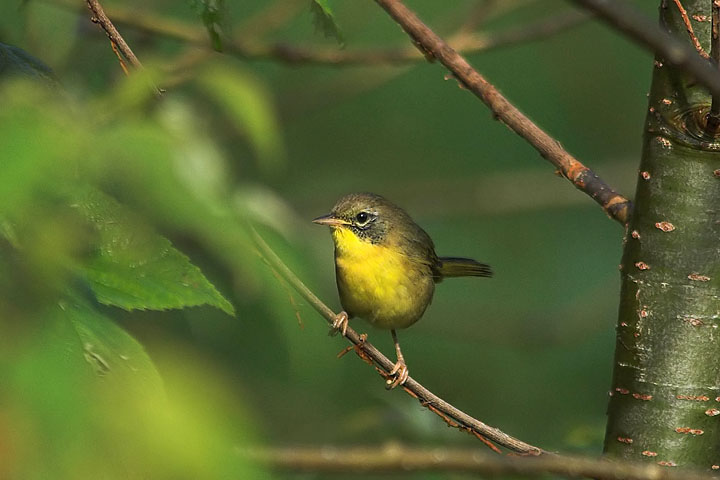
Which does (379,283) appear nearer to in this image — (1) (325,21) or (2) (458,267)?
(2) (458,267)

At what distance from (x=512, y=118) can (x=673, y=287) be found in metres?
0.46

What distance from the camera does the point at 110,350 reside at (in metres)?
1.00

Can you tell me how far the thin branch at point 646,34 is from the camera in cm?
85

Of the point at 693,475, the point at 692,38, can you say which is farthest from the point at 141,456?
the point at 692,38

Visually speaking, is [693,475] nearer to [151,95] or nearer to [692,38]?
[151,95]

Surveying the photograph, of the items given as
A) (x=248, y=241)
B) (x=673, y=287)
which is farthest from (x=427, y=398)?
(x=248, y=241)

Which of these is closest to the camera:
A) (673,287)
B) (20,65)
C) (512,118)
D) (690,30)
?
(20,65)

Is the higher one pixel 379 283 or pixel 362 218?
pixel 362 218

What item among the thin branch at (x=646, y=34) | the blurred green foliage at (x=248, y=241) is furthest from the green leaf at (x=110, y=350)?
the thin branch at (x=646, y=34)

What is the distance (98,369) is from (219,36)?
82 cm

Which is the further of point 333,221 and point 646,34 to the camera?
point 333,221

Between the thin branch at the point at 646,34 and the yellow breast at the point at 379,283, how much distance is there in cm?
284

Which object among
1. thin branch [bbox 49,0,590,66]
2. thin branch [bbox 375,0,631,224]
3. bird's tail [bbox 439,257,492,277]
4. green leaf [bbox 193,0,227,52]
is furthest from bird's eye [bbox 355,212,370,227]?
green leaf [bbox 193,0,227,52]

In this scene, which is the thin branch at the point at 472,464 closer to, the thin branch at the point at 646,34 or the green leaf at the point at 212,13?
the thin branch at the point at 646,34
